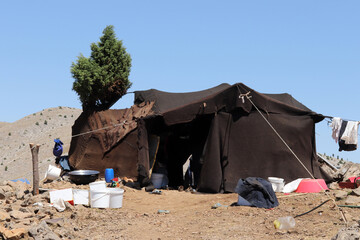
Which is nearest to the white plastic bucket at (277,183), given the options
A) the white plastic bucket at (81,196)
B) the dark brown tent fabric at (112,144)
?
the white plastic bucket at (81,196)

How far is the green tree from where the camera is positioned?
1680 centimetres

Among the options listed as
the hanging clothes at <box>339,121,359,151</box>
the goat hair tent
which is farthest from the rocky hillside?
the hanging clothes at <box>339,121,359,151</box>

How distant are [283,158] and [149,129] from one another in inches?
160

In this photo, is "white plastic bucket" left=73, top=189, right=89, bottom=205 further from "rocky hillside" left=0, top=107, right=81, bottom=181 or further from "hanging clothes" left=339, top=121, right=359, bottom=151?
"rocky hillside" left=0, top=107, right=81, bottom=181

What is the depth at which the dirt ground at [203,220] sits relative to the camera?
7.29 m

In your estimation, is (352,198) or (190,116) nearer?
(352,198)

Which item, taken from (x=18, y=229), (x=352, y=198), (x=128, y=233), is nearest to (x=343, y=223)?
(x=352, y=198)

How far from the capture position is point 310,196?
32.1 ft

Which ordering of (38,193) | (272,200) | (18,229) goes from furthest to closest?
(38,193) < (272,200) < (18,229)

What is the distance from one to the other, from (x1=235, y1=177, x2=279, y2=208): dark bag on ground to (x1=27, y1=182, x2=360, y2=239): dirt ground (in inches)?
7.5

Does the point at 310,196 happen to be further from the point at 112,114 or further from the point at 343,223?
the point at 112,114

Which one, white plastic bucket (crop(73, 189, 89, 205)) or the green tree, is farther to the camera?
the green tree

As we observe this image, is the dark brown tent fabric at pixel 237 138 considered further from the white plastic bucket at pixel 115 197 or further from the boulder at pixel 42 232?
the boulder at pixel 42 232

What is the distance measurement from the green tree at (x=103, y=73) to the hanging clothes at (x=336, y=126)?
8.26 metres
